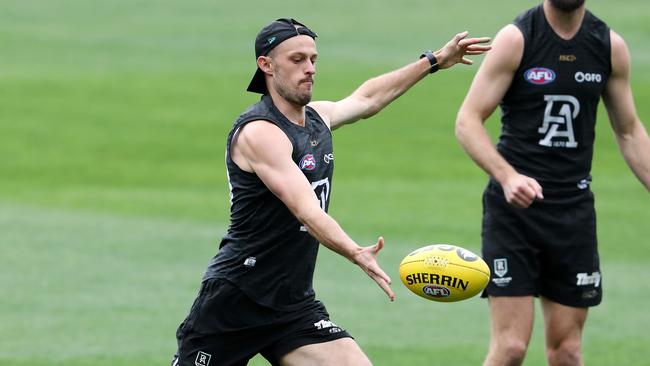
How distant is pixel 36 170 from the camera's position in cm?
2484

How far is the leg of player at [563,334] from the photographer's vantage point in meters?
8.56

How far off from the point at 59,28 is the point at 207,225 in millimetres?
20155

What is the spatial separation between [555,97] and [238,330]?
2.72 meters

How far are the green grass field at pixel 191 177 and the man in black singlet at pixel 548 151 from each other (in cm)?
247

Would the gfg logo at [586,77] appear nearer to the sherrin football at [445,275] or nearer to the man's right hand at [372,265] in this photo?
the sherrin football at [445,275]

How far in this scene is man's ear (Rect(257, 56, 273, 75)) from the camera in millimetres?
7441

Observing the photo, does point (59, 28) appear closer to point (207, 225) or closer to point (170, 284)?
point (207, 225)

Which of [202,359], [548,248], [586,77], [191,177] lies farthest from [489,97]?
[191,177]

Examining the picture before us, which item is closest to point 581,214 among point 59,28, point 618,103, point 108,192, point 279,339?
point 618,103

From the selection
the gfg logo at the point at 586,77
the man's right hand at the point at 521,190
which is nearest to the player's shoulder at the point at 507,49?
the gfg logo at the point at 586,77

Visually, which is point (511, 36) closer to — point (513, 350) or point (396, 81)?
point (396, 81)

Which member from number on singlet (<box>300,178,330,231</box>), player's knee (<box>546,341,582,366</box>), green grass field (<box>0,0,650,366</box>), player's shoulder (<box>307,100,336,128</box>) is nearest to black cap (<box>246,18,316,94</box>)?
player's shoulder (<box>307,100,336,128</box>)

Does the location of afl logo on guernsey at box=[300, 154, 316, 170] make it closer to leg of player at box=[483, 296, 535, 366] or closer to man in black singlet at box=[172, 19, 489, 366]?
man in black singlet at box=[172, 19, 489, 366]

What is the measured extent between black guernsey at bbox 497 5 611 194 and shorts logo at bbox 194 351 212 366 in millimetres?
2609
